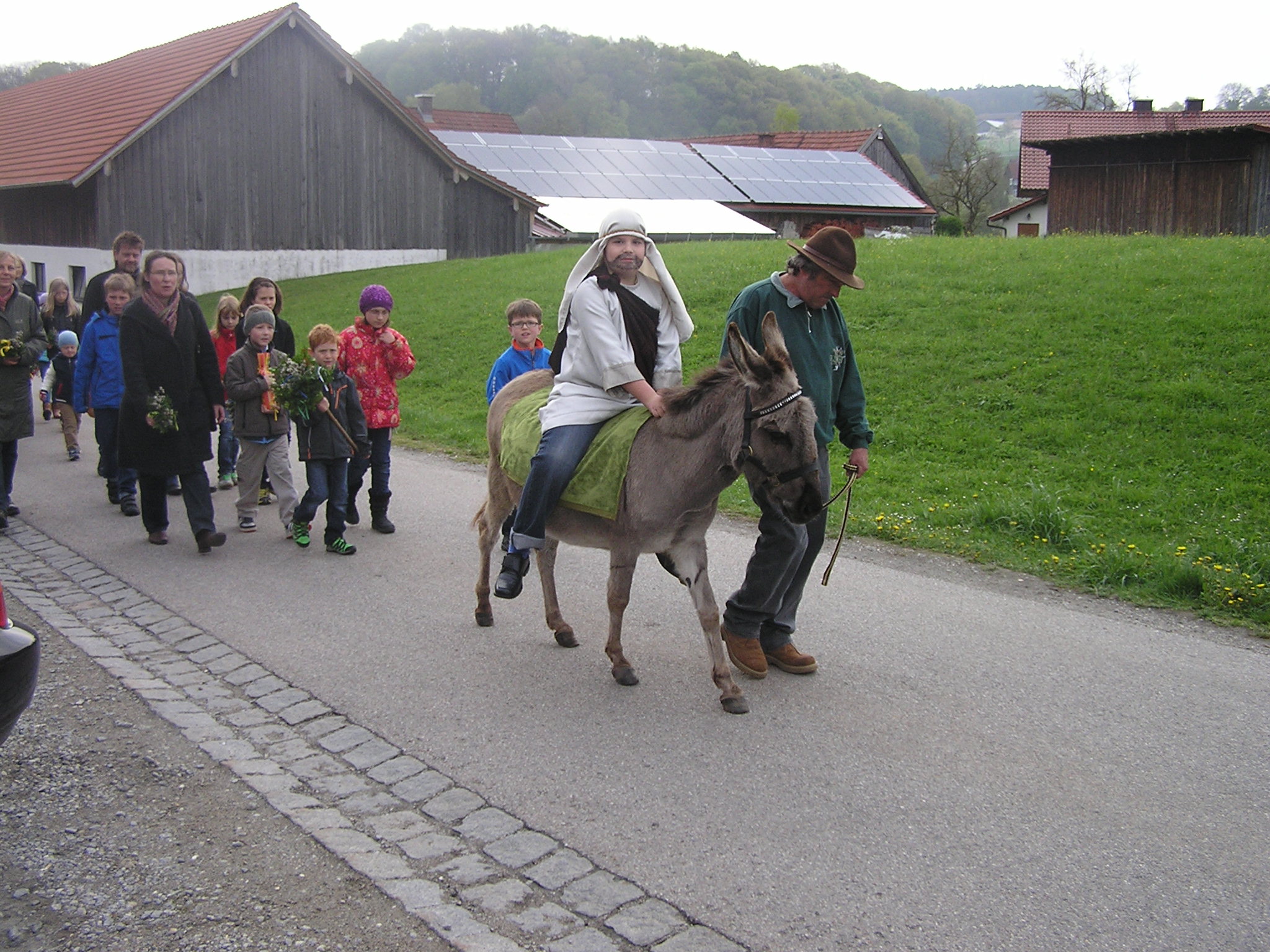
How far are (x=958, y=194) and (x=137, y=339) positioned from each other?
53.2m

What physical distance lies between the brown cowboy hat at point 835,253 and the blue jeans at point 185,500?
5.40 metres

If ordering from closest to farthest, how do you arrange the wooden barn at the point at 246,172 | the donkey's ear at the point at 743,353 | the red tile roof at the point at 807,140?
the donkey's ear at the point at 743,353
the wooden barn at the point at 246,172
the red tile roof at the point at 807,140

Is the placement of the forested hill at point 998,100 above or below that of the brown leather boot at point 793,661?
above

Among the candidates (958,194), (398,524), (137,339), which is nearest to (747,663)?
(398,524)

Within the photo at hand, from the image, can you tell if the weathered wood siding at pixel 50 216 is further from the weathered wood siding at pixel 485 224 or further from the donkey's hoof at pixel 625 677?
the donkey's hoof at pixel 625 677

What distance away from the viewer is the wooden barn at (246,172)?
29.7 meters

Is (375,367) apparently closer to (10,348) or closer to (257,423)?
(257,423)

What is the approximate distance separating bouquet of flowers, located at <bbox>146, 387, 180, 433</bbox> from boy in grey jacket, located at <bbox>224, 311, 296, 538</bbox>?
0.77 m

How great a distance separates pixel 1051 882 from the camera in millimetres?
3768

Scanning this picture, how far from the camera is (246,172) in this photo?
31.7 m

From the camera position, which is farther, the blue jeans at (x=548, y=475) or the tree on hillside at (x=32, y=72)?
the tree on hillside at (x=32, y=72)

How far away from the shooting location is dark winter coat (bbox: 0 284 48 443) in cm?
950

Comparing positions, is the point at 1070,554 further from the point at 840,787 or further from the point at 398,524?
the point at 398,524

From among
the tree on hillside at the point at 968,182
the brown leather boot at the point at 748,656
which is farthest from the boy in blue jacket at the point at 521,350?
the tree on hillside at the point at 968,182
